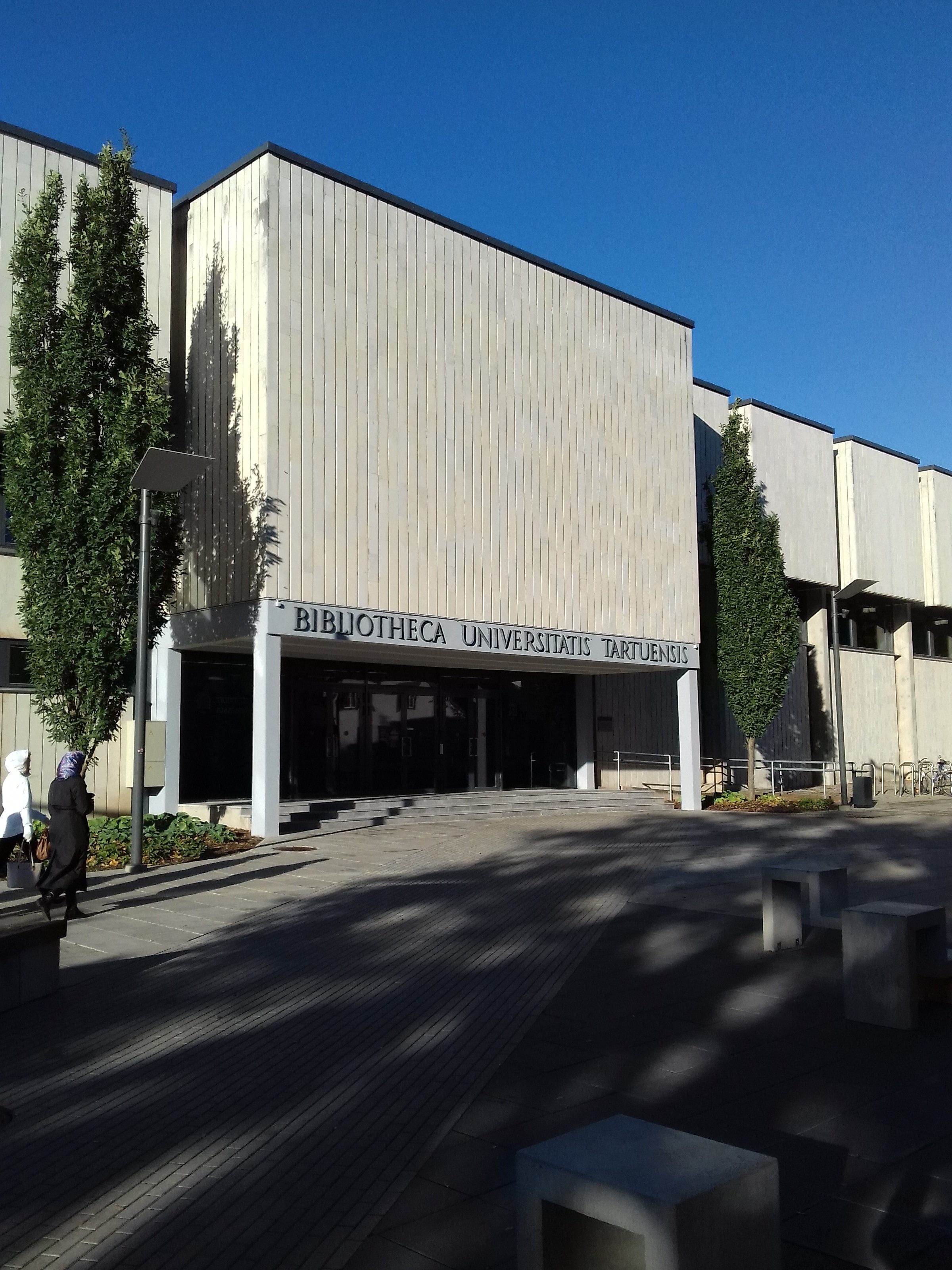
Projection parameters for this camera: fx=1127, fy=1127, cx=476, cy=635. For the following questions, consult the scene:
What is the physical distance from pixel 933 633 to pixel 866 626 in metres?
4.50

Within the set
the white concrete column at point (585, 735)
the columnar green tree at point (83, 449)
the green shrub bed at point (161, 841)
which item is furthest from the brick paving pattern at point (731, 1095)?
the white concrete column at point (585, 735)

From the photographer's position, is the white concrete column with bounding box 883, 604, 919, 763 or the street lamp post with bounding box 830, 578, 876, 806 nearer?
the street lamp post with bounding box 830, 578, 876, 806

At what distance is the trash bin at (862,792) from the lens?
25.7 meters

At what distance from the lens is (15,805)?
1278cm

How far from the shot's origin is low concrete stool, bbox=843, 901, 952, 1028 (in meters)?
6.77

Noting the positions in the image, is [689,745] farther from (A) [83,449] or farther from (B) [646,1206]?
(B) [646,1206]

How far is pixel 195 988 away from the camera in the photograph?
8.23 metres

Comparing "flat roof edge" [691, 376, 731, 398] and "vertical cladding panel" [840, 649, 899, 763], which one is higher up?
"flat roof edge" [691, 376, 731, 398]

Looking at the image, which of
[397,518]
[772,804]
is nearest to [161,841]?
[397,518]

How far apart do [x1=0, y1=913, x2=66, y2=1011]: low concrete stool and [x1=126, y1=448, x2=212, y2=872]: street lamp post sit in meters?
5.34

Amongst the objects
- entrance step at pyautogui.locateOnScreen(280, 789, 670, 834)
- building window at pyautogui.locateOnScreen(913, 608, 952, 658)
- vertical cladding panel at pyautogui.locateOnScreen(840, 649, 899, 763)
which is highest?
building window at pyautogui.locateOnScreen(913, 608, 952, 658)

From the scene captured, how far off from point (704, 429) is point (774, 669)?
721 centimetres

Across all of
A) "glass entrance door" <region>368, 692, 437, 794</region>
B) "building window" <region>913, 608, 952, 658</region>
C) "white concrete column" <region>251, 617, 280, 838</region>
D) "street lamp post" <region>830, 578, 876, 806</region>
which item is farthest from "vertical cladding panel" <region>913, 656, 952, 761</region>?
"white concrete column" <region>251, 617, 280, 838</region>

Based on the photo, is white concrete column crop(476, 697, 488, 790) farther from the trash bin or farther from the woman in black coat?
the woman in black coat
